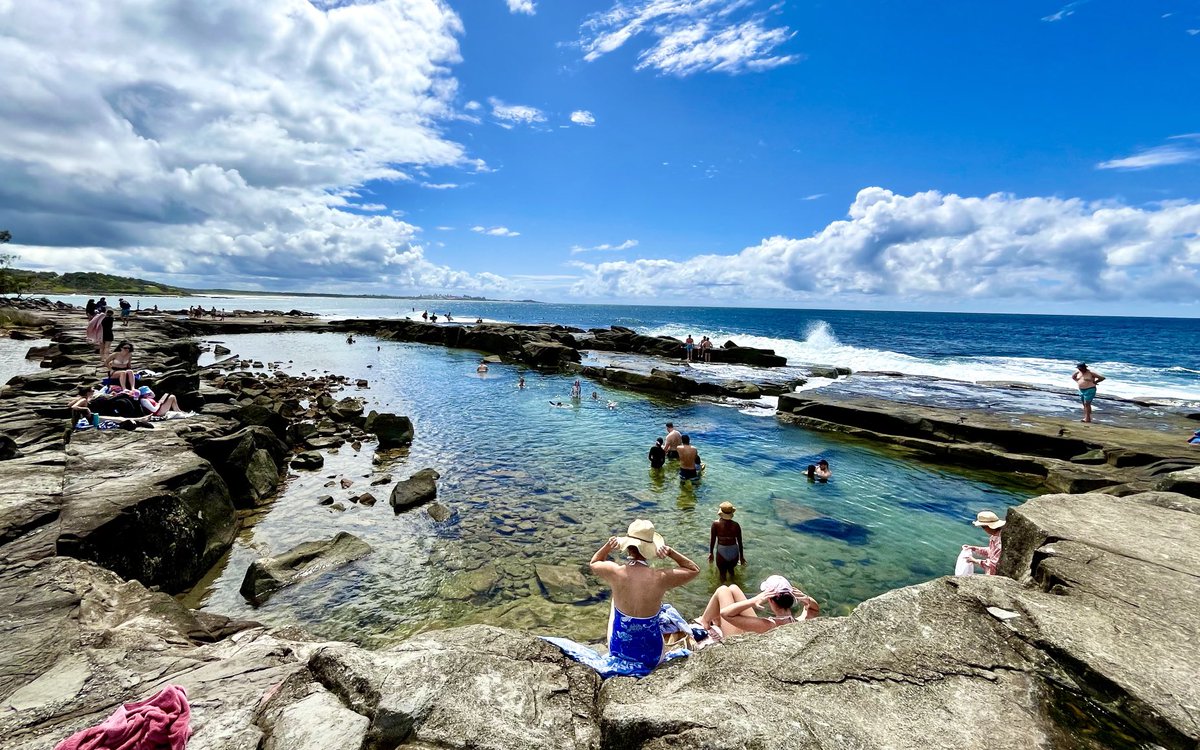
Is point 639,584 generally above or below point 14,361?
above

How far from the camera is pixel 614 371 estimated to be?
1353 inches

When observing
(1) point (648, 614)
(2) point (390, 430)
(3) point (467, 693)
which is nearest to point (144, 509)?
(3) point (467, 693)

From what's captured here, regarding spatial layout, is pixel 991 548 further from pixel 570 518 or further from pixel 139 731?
pixel 139 731

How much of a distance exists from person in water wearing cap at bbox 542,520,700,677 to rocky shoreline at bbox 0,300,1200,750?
0.65m

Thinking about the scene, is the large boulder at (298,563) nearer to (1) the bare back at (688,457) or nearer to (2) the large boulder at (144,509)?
(2) the large boulder at (144,509)

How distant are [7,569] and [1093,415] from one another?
37210 mm

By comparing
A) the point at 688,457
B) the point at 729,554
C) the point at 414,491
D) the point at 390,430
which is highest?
the point at 688,457

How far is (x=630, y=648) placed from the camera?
536cm

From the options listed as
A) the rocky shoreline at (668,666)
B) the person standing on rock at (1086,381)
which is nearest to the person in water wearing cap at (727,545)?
the rocky shoreline at (668,666)

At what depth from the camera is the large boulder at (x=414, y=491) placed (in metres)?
12.1

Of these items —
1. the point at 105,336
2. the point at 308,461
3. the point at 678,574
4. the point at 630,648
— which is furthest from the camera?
the point at 105,336

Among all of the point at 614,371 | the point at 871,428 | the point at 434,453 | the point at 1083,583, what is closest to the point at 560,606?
the point at 1083,583

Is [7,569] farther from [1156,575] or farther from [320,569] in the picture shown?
[1156,575]

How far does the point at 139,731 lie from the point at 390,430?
1463 centimetres
